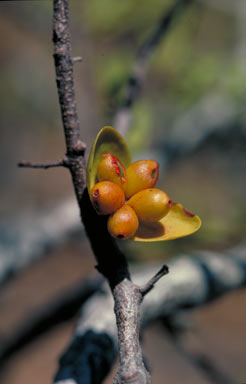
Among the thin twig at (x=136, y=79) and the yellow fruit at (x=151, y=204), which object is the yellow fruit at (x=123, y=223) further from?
the thin twig at (x=136, y=79)

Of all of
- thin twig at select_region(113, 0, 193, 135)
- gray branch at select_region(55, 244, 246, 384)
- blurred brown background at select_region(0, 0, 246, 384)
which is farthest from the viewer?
blurred brown background at select_region(0, 0, 246, 384)

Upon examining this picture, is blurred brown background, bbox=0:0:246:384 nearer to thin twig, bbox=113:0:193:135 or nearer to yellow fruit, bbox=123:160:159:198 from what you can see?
thin twig, bbox=113:0:193:135

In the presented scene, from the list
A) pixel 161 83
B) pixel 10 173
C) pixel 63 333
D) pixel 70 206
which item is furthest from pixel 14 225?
pixel 10 173

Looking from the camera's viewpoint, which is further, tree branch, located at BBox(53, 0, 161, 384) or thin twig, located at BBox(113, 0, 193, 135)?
thin twig, located at BBox(113, 0, 193, 135)

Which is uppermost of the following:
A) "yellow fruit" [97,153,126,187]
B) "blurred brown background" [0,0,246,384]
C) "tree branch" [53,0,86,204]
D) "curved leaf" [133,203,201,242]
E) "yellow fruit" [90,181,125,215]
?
"tree branch" [53,0,86,204]

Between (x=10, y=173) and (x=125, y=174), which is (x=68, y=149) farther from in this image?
(x=10, y=173)

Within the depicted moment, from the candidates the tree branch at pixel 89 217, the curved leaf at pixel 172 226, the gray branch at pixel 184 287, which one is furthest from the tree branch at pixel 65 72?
the gray branch at pixel 184 287

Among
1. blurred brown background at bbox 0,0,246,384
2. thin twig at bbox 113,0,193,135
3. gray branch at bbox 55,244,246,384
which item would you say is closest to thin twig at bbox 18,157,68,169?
gray branch at bbox 55,244,246,384
